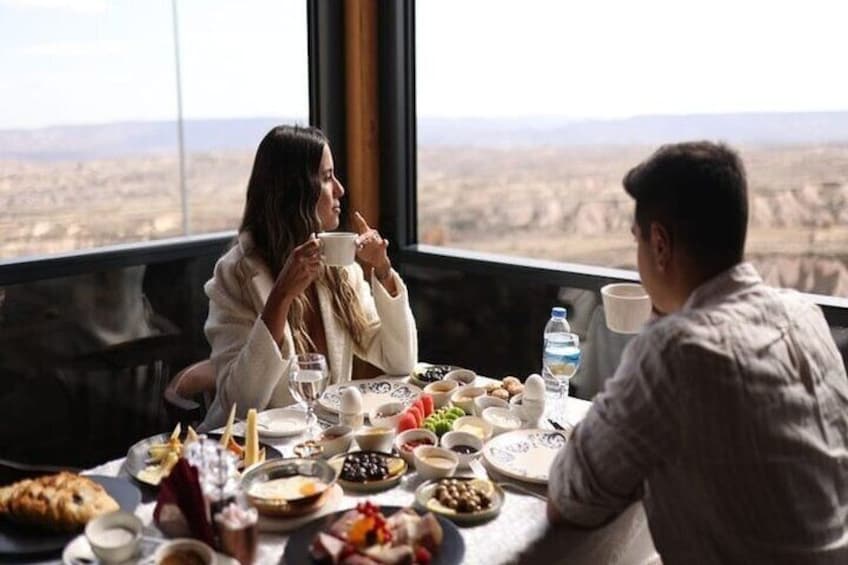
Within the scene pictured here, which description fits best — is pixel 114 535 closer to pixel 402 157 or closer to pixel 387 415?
pixel 387 415

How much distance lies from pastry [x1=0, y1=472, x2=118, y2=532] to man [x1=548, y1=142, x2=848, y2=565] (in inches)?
31.7

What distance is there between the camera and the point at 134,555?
1.23 meters

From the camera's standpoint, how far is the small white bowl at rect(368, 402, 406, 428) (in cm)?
177

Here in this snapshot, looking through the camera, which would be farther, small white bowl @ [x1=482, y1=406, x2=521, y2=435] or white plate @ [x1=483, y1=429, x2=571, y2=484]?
small white bowl @ [x1=482, y1=406, x2=521, y2=435]

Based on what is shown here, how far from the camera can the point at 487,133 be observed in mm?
3135

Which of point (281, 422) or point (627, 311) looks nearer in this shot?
point (281, 422)

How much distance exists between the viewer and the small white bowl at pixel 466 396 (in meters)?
1.93

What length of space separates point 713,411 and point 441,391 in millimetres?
927

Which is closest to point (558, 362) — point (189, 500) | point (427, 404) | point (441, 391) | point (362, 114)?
point (441, 391)

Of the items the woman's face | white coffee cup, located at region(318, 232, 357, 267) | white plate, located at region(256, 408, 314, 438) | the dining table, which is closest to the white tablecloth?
the dining table

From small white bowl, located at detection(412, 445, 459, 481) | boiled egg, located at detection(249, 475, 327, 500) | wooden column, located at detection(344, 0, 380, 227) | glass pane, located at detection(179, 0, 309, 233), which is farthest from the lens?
wooden column, located at detection(344, 0, 380, 227)

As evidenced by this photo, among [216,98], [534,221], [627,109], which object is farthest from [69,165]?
[627,109]

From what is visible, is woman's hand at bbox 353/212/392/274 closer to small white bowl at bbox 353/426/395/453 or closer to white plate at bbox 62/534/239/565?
small white bowl at bbox 353/426/395/453

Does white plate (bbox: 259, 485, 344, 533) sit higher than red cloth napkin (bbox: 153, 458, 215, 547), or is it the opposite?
red cloth napkin (bbox: 153, 458, 215, 547)
